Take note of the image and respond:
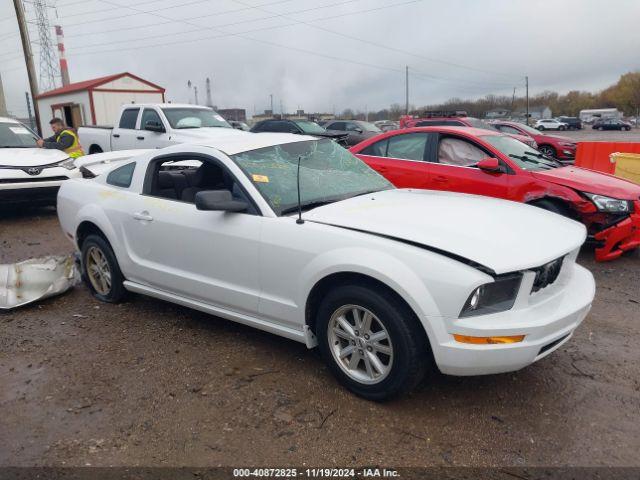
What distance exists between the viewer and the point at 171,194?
4.48 metres

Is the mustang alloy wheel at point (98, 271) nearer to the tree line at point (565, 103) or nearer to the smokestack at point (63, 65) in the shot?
the smokestack at point (63, 65)

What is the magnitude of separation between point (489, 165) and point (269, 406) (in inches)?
159

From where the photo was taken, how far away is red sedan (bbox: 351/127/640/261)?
560 cm

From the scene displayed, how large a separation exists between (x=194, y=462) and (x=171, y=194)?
2481 mm

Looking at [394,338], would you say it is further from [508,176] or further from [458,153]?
[458,153]

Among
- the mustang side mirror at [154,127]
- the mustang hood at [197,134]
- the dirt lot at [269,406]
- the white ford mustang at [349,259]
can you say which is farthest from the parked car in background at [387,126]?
the dirt lot at [269,406]

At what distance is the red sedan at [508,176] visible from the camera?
18.4ft

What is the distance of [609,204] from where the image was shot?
554cm

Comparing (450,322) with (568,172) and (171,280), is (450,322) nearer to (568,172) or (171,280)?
(171,280)

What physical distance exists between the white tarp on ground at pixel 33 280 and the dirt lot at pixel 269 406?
1.88 ft

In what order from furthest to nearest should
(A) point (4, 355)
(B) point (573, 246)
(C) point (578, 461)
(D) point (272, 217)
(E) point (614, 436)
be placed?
(A) point (4, 355) → (D) point (272, 217) → (B) point (573, 246) → (E) point (614, 436) → (C) point (578, 461)

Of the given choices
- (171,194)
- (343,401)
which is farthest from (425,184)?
(343,401)

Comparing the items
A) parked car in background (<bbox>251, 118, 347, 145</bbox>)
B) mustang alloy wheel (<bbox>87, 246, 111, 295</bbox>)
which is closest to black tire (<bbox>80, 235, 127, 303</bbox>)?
mustang alloy wheel (<bbox>87, 246, 111, 295</bbox>)

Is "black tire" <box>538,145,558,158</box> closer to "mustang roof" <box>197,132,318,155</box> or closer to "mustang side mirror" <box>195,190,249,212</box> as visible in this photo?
"mustang roof" <box>197,132,318,155</box>
